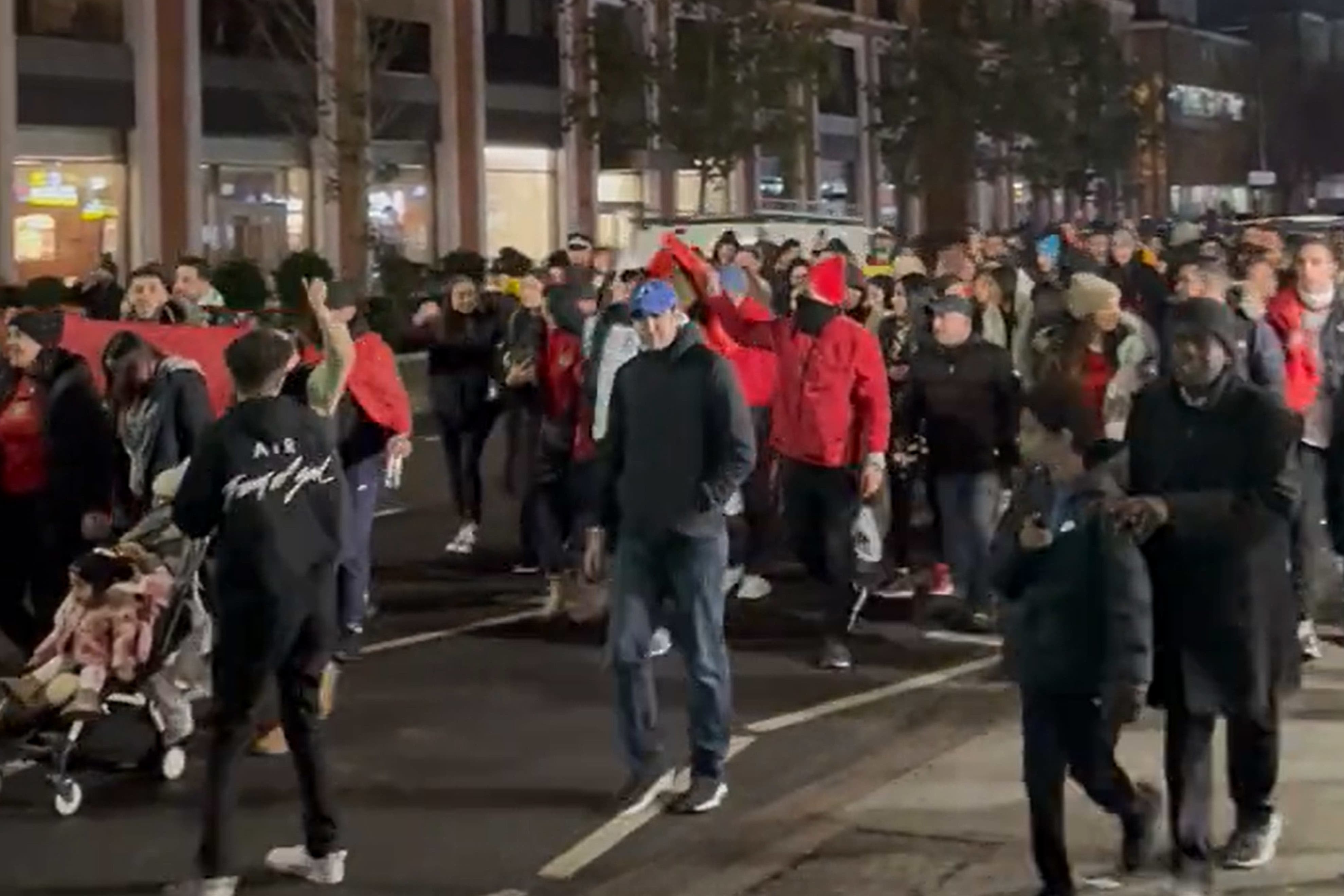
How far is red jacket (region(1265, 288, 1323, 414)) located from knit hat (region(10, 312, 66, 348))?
547cm

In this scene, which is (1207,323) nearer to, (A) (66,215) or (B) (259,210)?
(A) (66,215)

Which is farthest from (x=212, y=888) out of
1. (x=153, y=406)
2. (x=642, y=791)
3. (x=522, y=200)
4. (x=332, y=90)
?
(x=522, y=200)

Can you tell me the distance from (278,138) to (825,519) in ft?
92.5

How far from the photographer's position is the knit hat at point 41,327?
9352 mm

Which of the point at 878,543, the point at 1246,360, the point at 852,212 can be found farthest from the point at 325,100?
the point at 1246,360

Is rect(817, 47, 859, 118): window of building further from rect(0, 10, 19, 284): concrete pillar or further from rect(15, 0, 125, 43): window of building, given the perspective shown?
rect(0, 10, 19, 284): concrete pillar

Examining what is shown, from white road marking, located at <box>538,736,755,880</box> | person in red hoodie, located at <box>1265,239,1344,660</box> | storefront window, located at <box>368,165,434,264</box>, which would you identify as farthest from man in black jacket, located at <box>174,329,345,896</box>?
storefront window, located at <box>368,165,434,264</box>

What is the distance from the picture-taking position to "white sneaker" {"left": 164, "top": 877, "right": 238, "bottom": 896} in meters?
6.94

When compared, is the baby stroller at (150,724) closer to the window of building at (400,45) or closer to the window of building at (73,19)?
the window of building at (73,19)

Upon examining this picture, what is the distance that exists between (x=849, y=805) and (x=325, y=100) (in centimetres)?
2971

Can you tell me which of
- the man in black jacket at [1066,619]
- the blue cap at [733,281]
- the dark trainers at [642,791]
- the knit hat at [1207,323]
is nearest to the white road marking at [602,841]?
the dark trainers at [642,791]

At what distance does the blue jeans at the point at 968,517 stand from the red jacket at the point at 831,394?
2.34 feet

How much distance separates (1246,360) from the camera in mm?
9766

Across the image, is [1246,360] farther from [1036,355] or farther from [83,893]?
[83,893]
